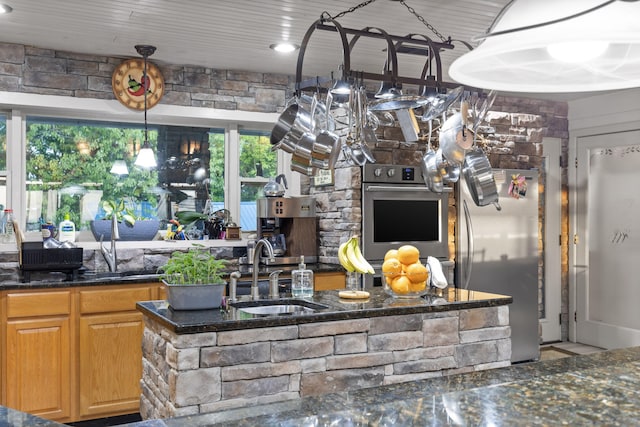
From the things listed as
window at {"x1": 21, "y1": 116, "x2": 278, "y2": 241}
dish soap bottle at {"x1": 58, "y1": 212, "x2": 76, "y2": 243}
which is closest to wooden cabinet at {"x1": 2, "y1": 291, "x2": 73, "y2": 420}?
dish soap bottle at {"x1": 58, "y1": 212, "x2": 76, "y2": 243}

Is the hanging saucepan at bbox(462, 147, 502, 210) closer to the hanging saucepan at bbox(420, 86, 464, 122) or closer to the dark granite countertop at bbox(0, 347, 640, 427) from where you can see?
the hanging saucepan at bbox(420, 86, 464, 122)

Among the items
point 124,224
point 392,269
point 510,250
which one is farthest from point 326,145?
point 510,250

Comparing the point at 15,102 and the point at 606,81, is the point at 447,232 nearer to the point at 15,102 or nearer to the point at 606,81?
the point at 15,102

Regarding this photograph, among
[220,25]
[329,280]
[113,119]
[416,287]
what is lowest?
[329,280]

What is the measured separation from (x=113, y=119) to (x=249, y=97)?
3.49 ft

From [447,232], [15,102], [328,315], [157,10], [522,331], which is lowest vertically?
[522,331]

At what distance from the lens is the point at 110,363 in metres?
3.92

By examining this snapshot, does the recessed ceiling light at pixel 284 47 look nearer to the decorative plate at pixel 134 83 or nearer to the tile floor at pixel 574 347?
the decorative plate at pixel 134 83

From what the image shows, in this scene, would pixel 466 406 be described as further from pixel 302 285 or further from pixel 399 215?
pixel 399 215

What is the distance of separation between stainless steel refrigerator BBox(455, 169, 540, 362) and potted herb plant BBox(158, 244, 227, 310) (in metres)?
2.88

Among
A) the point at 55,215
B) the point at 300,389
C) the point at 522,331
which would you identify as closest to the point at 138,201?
the point at 55,215

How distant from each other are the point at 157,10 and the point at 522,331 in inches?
150

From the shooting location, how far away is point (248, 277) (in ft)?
14.1

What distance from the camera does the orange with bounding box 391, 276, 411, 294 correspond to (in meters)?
3.02
